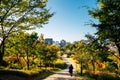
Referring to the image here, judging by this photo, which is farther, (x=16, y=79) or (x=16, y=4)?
(x=16, y=79)

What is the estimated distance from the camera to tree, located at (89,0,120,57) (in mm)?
19709

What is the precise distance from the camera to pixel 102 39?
73.9 feet

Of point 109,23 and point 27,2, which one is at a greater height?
point 27,2

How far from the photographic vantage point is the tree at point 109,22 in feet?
64.7

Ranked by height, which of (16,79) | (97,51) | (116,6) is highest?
(116,6)

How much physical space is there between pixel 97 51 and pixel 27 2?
8342mm

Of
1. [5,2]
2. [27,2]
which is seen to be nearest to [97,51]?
[27,2]

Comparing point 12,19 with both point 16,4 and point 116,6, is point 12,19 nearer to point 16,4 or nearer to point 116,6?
point 16,4

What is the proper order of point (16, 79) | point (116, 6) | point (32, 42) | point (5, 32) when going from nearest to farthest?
point (116, 6) < point (5, 32) < point (16, 79) < point (32, 42)

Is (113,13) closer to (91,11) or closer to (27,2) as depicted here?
(91,11)

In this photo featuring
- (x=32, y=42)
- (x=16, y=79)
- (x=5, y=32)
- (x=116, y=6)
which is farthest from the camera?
(x=32, y=42)

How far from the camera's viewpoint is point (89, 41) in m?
25.4

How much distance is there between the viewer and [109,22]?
66.5 ft

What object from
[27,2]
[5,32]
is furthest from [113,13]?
[5,32]
